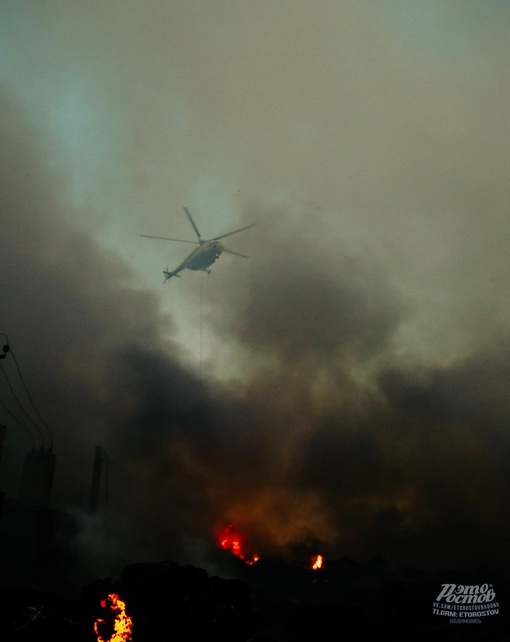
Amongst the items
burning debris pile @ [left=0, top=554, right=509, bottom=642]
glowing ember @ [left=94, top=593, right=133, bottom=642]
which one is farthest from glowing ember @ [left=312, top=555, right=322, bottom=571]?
glowing ember @ [left=94, top=593, right=133, bottom=642]

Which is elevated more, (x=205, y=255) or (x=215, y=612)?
(x=205, y=255)

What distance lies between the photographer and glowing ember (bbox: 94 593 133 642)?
3575 cm

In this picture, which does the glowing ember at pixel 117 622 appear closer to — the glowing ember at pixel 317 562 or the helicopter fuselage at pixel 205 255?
the helicopter fuselage at pixel 205 255

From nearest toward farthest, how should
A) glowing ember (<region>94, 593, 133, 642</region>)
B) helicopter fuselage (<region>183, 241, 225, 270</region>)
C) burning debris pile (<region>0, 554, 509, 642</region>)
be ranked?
burning debris pile (<region>0, 554, 509, 642</region>) → glowing ember (<region>94, 593, 133, 642</region>) → helicopter fuselage (<region>183, 241, 225, 270</region>)

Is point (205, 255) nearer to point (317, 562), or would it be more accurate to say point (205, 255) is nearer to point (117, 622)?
point (117, 622)

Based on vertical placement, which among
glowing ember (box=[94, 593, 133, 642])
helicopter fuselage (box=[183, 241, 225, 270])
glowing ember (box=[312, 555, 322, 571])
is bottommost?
glowing ember (box=[94, 593, 133, 642])

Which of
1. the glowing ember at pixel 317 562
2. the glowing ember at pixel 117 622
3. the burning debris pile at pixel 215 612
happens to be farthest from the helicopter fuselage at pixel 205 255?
the glowing ember at pixel 317 562

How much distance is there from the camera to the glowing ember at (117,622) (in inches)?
1407

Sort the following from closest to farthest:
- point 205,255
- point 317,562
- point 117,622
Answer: point 117,622 → point 205,255 → point 317,562

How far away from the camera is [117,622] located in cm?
3662

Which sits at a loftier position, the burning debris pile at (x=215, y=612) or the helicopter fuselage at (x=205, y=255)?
the helicopter fuselage at (x=205, y=255)

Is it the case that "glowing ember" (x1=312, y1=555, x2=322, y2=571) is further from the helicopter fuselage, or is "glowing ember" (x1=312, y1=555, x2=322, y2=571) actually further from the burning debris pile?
the helicopter fuselage

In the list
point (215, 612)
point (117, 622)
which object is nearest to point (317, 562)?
point (215, 612)

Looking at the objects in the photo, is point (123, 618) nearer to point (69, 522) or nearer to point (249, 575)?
point (69, 522)
